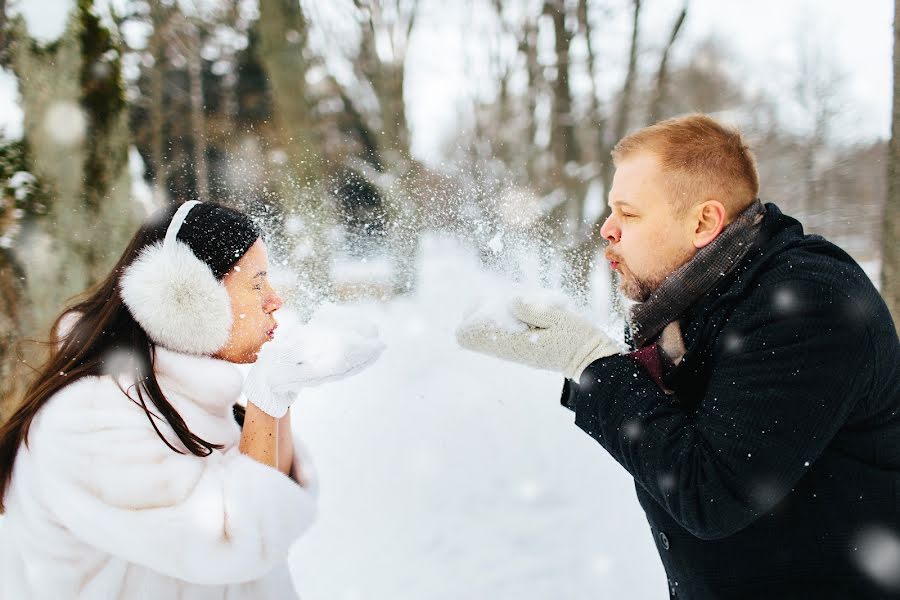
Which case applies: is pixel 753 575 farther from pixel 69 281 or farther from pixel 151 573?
pixel 69 281

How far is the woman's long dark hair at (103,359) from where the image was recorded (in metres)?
1.52

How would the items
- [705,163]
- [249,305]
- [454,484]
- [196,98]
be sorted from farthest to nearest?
[196,98] < [454,484] < [249,305] < [705,163]

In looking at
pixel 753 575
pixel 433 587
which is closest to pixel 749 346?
pixel 753 575

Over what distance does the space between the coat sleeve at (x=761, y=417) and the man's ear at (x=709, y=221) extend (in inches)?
10.7

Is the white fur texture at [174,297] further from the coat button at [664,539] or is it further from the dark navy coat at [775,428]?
the coat button at [664,539]

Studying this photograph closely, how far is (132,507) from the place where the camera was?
141cm

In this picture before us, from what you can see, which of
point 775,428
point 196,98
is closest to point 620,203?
point 775,428

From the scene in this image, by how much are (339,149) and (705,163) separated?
11.1m

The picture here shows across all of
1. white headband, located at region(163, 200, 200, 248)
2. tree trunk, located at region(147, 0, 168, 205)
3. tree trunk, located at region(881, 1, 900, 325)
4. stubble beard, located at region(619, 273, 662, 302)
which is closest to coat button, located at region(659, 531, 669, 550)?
stubble beard, located at region(619, 273, 662, 302)

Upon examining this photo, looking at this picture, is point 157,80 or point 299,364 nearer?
point 299,364

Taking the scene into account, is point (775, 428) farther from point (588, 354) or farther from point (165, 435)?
point (165, 435)

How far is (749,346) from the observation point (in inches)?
48.8

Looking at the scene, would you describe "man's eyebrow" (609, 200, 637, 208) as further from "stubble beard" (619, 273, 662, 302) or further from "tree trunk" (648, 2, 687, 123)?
"tree trunk" (648, 2, 687, 123)

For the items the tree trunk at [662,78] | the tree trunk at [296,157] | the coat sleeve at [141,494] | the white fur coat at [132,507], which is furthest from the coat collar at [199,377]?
the tree trunk at [662,78]
